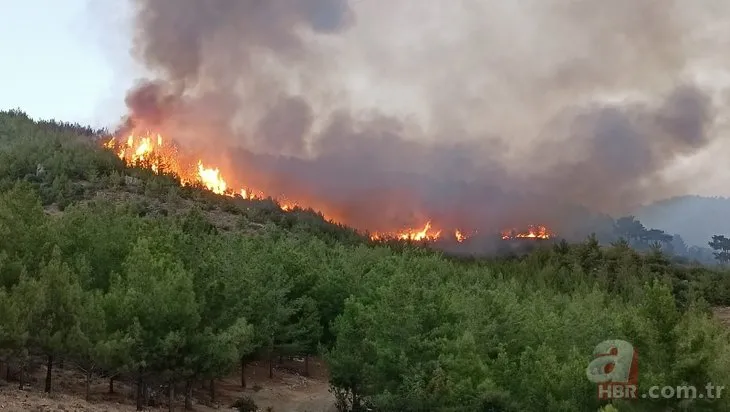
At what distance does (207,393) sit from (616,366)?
29784 mm

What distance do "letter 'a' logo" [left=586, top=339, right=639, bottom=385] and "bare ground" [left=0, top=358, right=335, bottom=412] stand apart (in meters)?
22.4

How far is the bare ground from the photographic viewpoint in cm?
3138

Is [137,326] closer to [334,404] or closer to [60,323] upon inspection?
[60,323]

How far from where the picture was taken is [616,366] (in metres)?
29.5

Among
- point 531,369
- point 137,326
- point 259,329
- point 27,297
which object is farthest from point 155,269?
point 531,369

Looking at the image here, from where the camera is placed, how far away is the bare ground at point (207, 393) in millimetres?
31375

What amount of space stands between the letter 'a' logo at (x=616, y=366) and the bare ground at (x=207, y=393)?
22379mm

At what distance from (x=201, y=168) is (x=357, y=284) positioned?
13658 centimetres

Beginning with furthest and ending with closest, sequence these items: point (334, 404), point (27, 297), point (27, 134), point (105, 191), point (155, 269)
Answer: point (27, 134) → point (105, 191) → point (334, 404) → point (155, 269) → point (27, 297)

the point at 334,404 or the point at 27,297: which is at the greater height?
the point at 27,297

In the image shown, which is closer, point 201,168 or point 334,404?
point 334,404

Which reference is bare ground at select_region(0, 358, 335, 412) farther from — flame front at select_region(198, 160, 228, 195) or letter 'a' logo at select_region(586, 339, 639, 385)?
flame front at select_region(198, 160, 228, 195)

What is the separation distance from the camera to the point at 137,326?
3228cm

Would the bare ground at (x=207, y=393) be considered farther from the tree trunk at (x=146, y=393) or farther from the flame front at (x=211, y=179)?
the flame front at (x=211, y=179)
